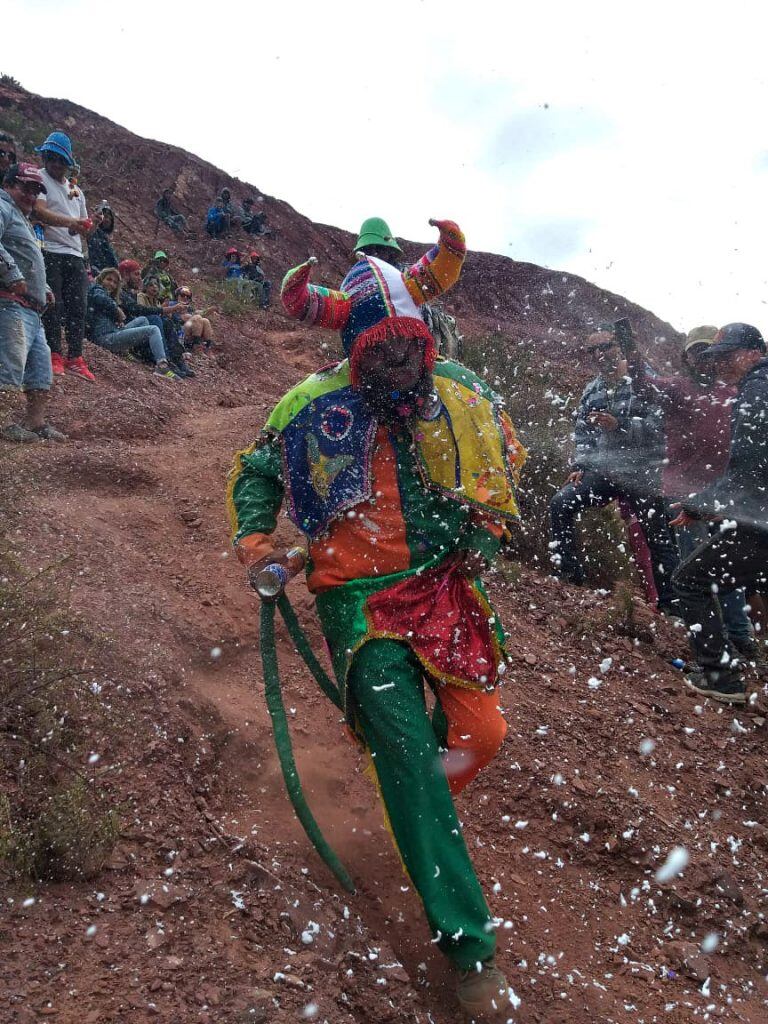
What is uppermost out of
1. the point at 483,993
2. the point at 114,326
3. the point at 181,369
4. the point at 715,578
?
the point at 114,326

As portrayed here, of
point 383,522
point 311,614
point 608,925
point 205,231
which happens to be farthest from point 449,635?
point 205,231

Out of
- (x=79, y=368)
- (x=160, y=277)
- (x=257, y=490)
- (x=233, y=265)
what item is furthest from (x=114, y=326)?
(x=233, y=265)

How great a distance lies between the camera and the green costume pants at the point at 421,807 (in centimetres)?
229

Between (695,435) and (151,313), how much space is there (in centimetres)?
710

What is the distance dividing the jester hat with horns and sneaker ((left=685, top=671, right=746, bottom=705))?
9.95 feet

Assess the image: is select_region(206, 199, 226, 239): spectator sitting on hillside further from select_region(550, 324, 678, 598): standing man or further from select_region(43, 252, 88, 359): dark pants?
select_region(550, 324, 678, 598): standing man

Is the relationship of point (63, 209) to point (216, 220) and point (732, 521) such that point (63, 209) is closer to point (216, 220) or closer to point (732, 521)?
point (732, 521)

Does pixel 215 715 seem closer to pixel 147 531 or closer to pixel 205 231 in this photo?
pixel 147 531

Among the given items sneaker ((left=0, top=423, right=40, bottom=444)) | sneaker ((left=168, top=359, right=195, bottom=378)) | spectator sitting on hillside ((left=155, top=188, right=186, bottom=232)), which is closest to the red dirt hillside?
sneaker ((left=0, top=423, right=40, bottom=444))

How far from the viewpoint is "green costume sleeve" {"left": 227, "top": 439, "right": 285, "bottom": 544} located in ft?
8.89

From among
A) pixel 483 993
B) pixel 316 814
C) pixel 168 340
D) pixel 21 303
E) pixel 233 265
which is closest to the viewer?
pixel 483 993

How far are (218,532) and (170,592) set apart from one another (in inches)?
35.3

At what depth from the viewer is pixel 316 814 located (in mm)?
3230

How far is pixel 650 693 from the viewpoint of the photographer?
179 inches
